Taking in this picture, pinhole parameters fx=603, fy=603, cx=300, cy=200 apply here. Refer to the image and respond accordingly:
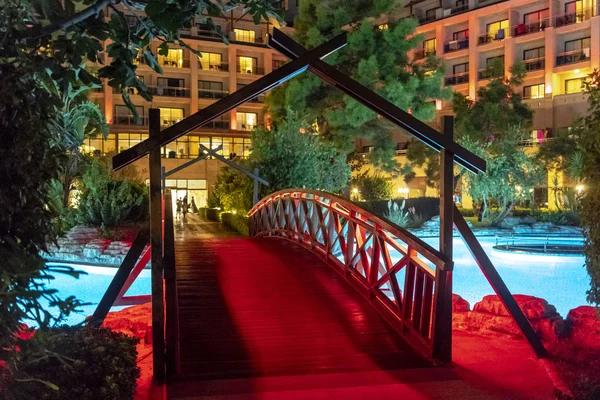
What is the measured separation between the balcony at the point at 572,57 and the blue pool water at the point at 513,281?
2100 cm

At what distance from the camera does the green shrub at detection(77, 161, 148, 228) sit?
1772 cm

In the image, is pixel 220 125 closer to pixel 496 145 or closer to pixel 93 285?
pixel 496 145

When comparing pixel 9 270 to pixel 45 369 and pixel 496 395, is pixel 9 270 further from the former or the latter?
pixel 496 395

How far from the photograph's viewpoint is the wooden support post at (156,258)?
509 centimetres

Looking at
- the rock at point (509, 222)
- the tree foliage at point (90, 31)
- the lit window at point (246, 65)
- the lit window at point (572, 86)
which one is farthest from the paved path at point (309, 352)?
the lit window at point (246, 65)

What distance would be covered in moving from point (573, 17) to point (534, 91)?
4.60m

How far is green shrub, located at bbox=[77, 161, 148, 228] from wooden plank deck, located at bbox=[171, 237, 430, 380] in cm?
916

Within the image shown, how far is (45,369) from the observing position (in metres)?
3.63

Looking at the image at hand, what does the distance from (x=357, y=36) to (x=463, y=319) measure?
1884cm

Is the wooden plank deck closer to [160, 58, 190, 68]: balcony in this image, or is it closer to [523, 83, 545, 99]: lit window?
[523, 83, 545, 99]: lit window

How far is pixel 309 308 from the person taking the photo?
7070 millimetres

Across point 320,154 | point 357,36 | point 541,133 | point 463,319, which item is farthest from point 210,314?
point 541,133

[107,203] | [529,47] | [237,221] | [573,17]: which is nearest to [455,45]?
[529,47]

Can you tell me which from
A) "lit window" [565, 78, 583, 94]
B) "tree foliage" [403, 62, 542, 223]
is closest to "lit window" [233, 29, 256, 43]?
"tree foliage" [403, 62, 542, 223]
